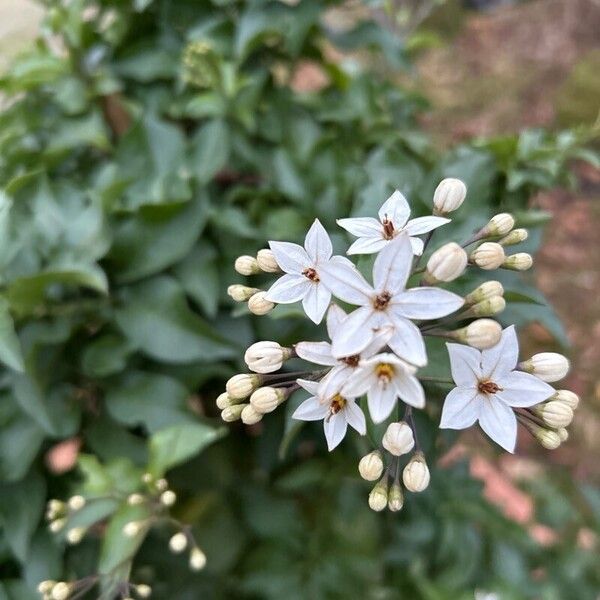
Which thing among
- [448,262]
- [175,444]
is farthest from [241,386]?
[175,444]

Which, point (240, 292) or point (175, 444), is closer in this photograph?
point (240, 292)

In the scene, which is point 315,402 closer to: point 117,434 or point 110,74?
point 117,434

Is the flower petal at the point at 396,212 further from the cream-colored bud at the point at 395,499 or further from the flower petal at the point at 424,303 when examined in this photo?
the cream-colored bud at the point at 395,499

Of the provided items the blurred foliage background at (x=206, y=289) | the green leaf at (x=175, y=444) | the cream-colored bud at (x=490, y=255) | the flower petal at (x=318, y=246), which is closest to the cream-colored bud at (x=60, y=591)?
the blurred foliage background at (x=206, y=289)

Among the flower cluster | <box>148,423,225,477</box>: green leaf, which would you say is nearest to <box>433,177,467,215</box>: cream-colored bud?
the flower cluster

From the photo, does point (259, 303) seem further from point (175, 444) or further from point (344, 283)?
point (175, 444)

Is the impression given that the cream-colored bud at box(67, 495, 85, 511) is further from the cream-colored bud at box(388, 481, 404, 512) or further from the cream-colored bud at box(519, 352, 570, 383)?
the cream-colored bud at box(519, 352, 570, 383)
